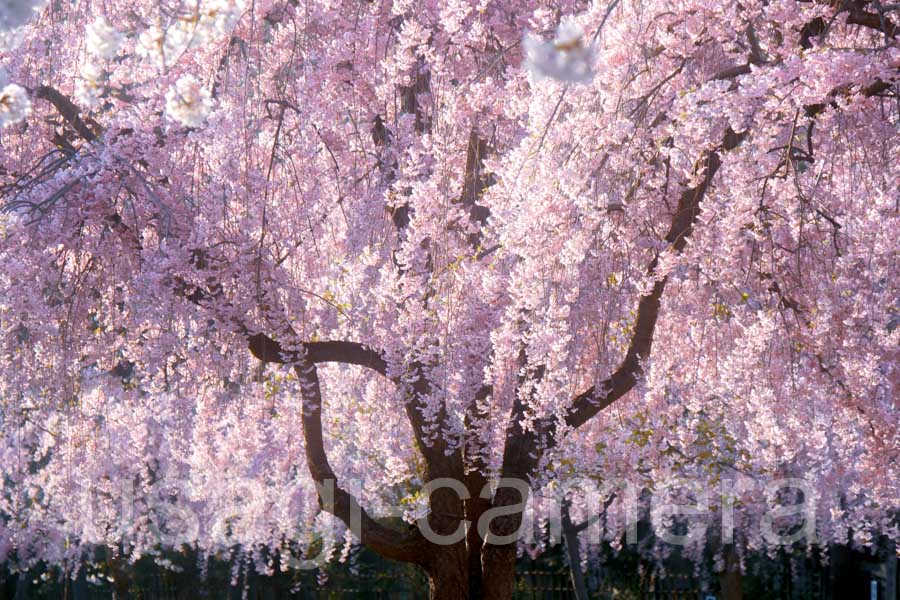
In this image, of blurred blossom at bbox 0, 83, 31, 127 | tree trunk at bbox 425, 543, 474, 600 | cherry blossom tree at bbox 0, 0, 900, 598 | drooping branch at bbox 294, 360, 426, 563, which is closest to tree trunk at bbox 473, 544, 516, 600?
cherry blossom tree at bbox 0, 0, 900, 598

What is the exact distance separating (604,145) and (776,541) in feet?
30.6

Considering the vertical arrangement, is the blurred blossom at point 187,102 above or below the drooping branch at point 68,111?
below

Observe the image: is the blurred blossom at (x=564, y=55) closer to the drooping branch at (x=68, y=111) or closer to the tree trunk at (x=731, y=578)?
the drooping branch at (x=68, y=111)

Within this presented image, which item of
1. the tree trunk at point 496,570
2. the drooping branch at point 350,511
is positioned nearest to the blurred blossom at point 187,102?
the drooping branch at point 350,511

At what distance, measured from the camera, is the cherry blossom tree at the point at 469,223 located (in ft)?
16.9

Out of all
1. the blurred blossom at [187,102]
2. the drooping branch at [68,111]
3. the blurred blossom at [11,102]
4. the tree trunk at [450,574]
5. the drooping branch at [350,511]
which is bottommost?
the tree trunk at [450,574]

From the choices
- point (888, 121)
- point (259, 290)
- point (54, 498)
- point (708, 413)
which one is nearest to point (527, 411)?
point (259, 290)

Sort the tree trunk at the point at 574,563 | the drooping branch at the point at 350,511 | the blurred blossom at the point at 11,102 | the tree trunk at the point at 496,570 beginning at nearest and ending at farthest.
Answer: the blurred blossom at the point at 11,102 → the tree trunk at the point at 496,570 → the drooping branch at the point at 350,511 → the tree trunk at the point at 574,563

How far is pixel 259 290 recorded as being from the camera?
5.89 meters

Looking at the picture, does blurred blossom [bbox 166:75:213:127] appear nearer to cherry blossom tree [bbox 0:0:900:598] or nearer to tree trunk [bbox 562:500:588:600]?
cherry blossom tree [bbox 0:0:900:598]

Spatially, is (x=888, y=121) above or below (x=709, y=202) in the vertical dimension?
above

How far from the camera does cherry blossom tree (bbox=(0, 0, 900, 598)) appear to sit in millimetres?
5148

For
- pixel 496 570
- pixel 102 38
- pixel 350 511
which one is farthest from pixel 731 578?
pixel 102 38

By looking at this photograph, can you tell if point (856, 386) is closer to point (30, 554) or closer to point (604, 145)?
point (604, 145)
